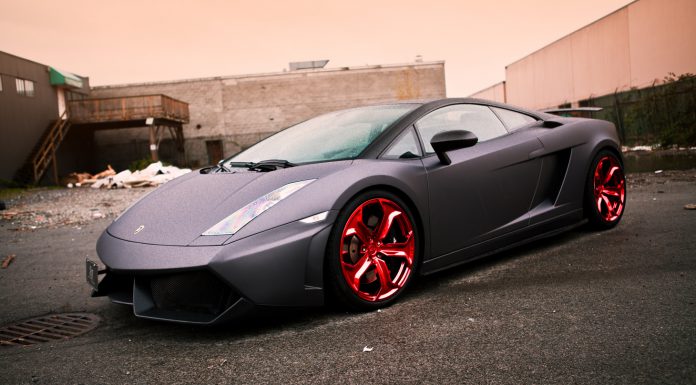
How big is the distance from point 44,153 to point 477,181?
26.8m

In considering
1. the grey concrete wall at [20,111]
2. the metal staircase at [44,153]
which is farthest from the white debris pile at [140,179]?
the grey concrete wall at [20,111]

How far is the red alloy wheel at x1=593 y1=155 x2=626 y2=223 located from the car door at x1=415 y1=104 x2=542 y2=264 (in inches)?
35.2

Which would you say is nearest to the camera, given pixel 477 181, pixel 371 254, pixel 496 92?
pixel 371 254

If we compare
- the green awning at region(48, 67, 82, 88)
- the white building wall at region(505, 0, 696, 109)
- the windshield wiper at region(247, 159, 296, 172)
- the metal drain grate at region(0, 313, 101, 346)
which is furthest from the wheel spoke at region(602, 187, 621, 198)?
the green awning at region(48, 67, 82, 88)

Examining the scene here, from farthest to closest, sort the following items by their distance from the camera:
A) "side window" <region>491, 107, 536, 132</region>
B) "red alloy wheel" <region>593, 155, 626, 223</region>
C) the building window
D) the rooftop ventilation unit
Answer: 1. the rooftop ventilation unit
2. the building window
3. "red alloy wheel" <region>593, 155, 626, 223</region>
4. "side window" <region>491, 107, 536, 132</region>

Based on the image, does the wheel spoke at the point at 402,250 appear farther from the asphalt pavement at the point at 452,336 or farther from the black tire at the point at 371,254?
the asphalt pavement at the point at 452,336

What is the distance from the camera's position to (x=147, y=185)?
1956 cm

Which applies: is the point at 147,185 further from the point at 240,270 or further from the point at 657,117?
the point at 240,270

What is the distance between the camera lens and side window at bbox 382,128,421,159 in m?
3.61

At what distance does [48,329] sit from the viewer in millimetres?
A: 3424

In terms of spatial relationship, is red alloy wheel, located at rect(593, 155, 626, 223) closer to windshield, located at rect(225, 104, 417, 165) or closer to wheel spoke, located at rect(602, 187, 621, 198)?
wheel spoke, located at rect(602, 187, 621, 198)

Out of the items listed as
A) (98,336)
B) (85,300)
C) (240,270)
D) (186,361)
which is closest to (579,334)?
(240,270)

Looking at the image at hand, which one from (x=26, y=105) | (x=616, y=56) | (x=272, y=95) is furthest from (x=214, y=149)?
(x=616, y=56)

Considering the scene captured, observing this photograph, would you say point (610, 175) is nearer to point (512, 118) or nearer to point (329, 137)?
point (512, 118)
